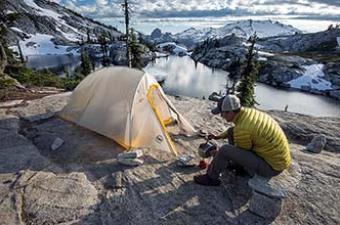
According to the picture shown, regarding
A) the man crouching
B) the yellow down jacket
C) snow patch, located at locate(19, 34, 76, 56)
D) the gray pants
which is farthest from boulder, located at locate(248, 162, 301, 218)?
snow patch, located at locate(19, 34, 76, 56)

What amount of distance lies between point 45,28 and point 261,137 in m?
188

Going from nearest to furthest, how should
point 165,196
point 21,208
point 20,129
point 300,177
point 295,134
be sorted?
point 21,208 → point 165,196 → point 300,177 → point 20,129 → point 295,134

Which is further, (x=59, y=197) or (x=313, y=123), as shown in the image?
(x=313, y=123)

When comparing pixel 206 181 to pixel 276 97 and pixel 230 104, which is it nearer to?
pixel 230 104

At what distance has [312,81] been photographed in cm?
7731

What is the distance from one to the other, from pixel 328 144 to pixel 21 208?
395 inches

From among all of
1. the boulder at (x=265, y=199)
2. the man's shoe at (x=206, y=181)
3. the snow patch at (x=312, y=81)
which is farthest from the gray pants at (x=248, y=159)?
the snow patch at (x=312, y=81)

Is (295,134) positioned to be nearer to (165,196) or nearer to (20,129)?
(165,196)

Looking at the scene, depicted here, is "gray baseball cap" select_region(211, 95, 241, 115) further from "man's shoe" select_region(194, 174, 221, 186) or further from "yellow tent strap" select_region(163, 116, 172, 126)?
"yellow tent strap" select_region(163, 116, 172, 126)

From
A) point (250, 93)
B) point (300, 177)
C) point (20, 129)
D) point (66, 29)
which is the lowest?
point (66, 29)

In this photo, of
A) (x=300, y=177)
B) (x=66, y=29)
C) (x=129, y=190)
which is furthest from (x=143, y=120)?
(x=66, y=29)

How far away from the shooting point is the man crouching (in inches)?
238

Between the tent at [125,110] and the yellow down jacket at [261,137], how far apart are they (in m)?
2.98

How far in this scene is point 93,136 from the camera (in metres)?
9.29
